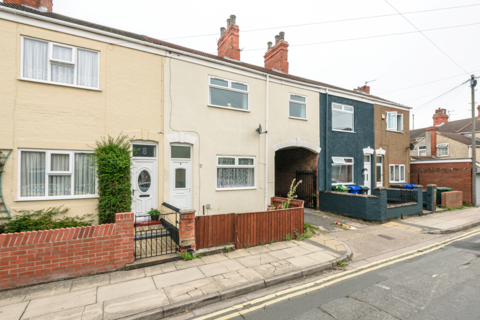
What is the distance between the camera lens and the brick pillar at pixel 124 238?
521 centimetres

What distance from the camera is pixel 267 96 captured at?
35.3ft

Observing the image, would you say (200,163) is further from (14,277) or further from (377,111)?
(377,111)

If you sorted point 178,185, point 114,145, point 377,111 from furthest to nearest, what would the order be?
point 377,111 → point 178,185 → point 114,145

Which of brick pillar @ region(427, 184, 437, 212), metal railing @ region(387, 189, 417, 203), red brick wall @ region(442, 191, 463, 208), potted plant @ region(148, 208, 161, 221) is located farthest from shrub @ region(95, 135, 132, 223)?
red brick wall @ region(442, 191, 463, 208)

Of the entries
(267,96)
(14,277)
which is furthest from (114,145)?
(267,96)

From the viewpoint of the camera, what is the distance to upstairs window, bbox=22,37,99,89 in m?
6.61

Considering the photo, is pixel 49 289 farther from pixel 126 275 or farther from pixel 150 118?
pixel 150 118

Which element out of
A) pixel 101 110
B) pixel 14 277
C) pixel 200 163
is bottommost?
pixel 14 277

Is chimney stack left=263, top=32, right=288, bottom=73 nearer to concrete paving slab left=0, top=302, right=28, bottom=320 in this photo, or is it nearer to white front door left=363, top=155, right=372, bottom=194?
white front door left=363, top=155, right=372, bottom=194

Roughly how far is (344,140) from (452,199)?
7.89 metres

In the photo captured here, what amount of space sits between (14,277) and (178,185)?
4895 mm

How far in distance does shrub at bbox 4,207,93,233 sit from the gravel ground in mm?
7899

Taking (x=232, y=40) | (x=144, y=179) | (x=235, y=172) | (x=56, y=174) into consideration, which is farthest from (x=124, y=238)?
(x=232, y=40)

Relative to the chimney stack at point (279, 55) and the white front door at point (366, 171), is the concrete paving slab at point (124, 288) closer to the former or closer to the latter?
the white front door at point (366, 171)
